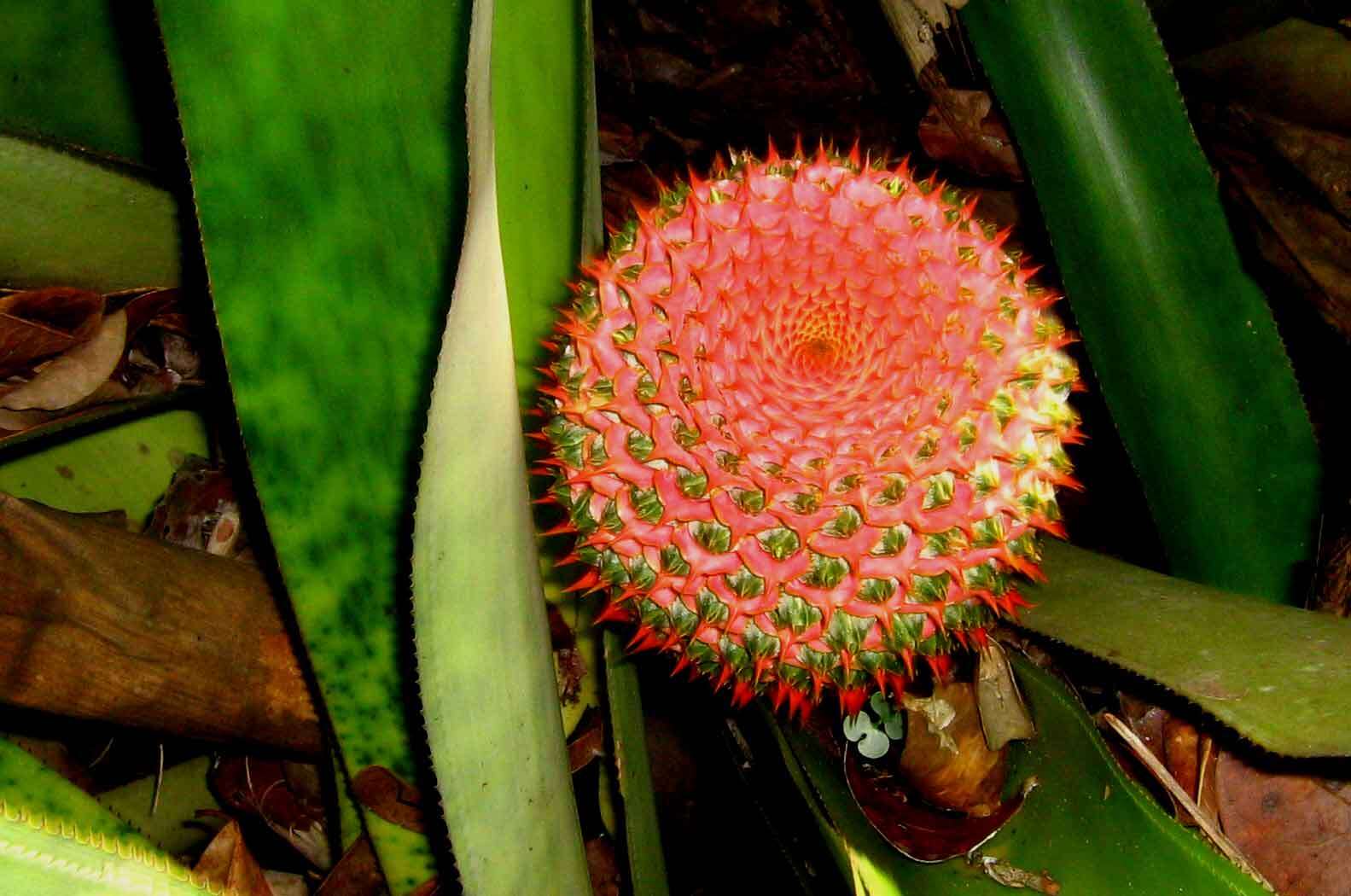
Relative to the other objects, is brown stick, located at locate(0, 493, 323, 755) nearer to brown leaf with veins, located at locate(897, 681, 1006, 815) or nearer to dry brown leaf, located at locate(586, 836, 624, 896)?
dry brown leaf, located at locate(586, 836, 624, 896)

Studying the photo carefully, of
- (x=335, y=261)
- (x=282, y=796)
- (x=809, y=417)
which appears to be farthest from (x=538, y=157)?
(x=282, y=796)

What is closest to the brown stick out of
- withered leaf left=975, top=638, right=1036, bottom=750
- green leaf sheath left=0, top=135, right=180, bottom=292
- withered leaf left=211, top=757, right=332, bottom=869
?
withered leaf left=211, top=757, right=332, bottom=869

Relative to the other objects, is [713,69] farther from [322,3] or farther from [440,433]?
[440,433]

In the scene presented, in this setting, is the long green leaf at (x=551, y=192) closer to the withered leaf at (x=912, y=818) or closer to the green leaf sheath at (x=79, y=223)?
the withered leaf at (x=912, y=818)

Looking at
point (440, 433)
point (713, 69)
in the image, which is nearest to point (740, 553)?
point (440, 433)

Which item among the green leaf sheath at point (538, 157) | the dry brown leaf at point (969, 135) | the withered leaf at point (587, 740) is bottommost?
the withered leaf at point (587, 740)

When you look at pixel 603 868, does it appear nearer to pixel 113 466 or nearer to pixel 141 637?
pixel 141 637

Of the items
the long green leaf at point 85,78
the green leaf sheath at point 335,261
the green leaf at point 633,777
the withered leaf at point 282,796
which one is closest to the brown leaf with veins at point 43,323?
the long green leaf at point 85,78
